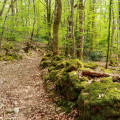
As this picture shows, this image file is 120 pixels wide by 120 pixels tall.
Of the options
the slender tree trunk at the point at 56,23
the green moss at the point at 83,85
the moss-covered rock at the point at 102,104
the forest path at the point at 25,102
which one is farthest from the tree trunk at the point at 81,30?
the moss-covered rock at the point at 102,104

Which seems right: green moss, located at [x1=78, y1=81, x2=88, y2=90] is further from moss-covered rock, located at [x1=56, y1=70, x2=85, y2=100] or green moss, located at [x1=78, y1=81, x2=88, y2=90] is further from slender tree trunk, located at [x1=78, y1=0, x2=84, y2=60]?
slender tree trunk, located at [x1=78, y1=0, x2=84, y2=60]

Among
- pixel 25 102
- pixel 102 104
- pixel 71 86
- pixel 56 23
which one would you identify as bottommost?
pixel 25 102

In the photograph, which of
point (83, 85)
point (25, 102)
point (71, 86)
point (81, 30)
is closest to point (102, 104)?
point (83, 85)

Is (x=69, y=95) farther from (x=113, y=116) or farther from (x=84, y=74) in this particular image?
(x=113, y=116)

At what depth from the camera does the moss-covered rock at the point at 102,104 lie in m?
2.44

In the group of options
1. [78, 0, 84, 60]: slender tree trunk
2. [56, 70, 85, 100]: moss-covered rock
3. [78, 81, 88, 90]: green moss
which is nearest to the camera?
[78, 81, 88, 90]: green moss

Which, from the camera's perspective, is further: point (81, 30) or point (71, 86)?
point (81, 30)

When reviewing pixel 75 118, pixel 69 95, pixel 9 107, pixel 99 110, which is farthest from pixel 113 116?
pixel 9 107

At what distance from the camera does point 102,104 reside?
259cm

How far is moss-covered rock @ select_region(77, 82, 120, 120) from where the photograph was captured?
96.0 inches

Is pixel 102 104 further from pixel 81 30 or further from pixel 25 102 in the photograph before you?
pixel 81 30

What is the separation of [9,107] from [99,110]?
3482 millimetres

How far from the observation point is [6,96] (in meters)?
5.05

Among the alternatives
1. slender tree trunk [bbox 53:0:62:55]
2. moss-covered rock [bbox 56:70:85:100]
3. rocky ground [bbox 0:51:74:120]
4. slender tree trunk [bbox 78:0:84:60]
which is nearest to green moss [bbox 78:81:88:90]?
moss-covered rock [bbox 56:70:85:100]
